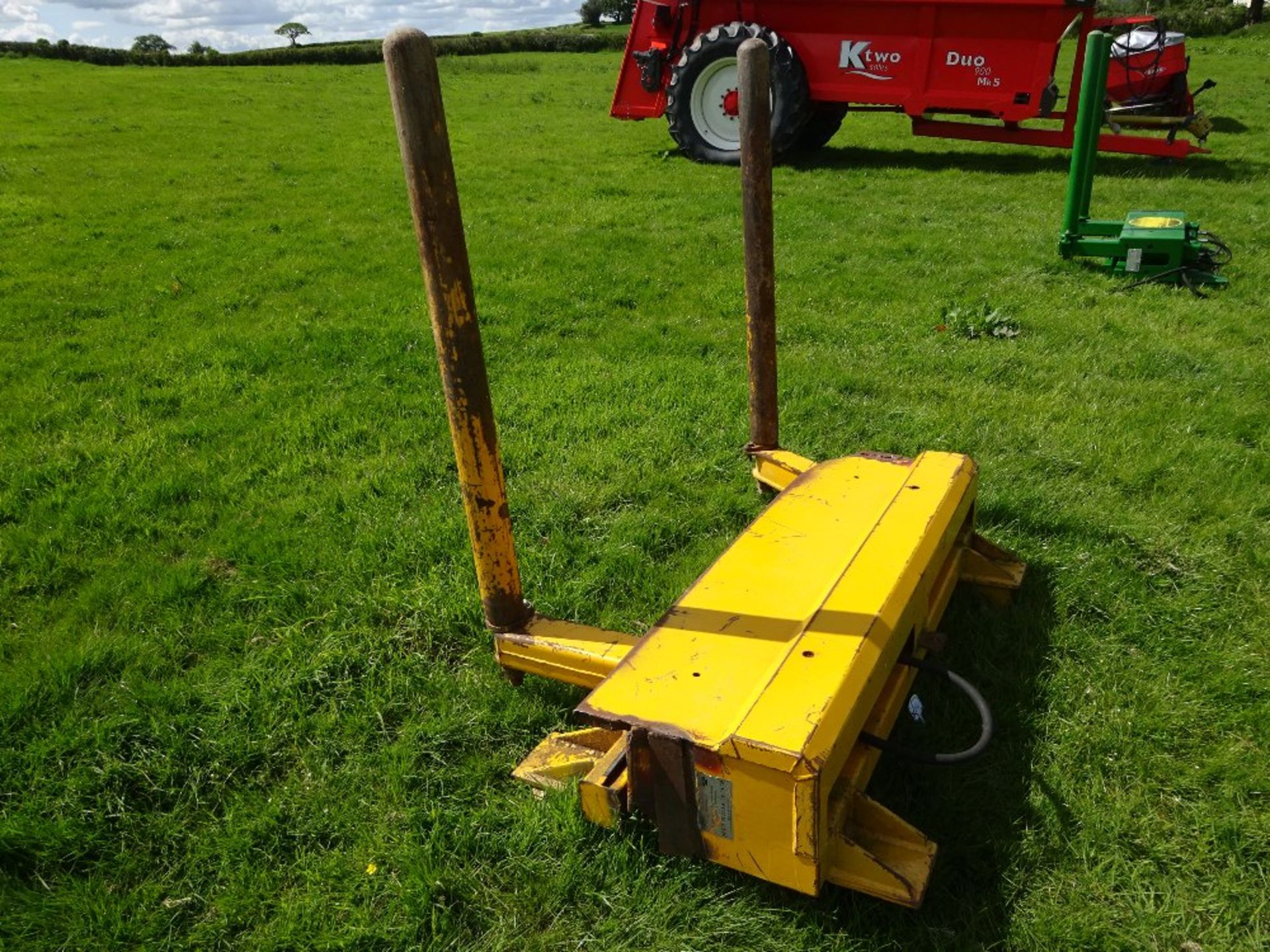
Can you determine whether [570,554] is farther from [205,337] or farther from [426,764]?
[205,337]

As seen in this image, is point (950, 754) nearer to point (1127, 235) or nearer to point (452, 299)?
point (452, 299)

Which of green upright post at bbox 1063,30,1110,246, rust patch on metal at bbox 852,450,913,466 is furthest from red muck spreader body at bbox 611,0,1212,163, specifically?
rust patch on metal at bbox 852,450,913,466

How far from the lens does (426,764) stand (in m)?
2.29

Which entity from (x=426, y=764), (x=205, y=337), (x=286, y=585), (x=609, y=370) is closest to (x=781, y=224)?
(x=609, y=370)

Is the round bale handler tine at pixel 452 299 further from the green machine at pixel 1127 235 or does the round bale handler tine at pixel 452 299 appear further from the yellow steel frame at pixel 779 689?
the green machine at pixel 1127 235

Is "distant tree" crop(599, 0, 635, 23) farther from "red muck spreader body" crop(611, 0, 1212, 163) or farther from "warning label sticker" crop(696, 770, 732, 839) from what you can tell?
"warning label sticker" crop(696, 770, 732, 839)

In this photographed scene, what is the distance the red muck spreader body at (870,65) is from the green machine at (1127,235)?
2.79m

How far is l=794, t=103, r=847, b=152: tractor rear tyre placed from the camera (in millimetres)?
10344

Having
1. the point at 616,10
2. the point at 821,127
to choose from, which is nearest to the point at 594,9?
the point at 616,10

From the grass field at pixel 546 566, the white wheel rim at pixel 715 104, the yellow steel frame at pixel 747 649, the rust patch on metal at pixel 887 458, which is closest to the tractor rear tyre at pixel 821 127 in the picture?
the white wheel rim at pixel 715 104

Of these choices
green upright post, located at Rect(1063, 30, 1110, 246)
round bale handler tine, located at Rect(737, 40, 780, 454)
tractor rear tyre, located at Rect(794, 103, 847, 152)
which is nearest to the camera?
round bale handler tine, located at Rect(737, 40, 780, 454)

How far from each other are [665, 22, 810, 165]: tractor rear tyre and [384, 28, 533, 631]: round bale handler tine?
7.45m

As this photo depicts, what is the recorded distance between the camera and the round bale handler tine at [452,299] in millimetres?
1771

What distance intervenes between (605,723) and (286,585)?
1.54 metres
